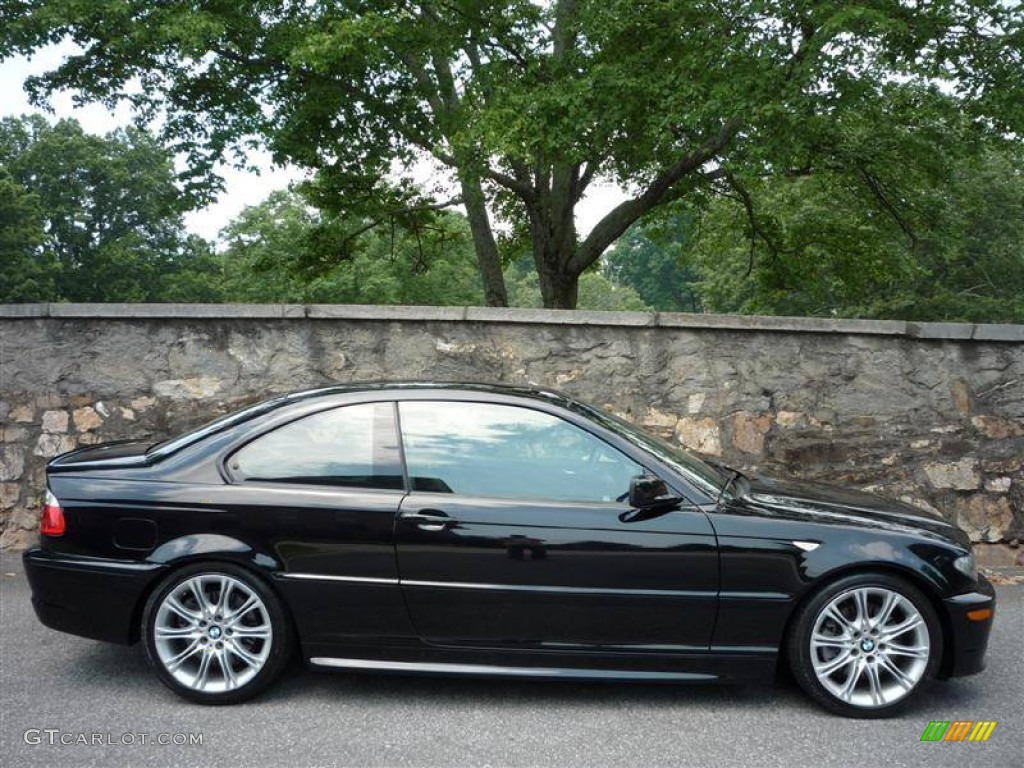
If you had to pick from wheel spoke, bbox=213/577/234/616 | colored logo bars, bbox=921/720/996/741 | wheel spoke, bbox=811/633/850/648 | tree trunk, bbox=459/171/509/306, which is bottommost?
colored logo bars, bbox=921/720/996/741

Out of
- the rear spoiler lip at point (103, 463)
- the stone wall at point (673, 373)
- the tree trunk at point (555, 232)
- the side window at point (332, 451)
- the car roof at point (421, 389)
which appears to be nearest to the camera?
the side window at point (332, 451)

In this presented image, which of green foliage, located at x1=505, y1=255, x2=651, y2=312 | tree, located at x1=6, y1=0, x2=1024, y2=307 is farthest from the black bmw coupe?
green foliage, located at x1=505, y1=255, x2=651, y2=312

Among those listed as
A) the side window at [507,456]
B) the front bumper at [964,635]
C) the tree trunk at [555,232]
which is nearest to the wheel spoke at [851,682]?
the front bumper at [964,635]

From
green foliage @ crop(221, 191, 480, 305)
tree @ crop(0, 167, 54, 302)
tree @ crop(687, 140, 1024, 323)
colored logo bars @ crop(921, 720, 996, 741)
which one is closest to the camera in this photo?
colored logo bars @ crop(921, 720, 996, 741)

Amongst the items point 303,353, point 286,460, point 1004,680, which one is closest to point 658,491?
point 286,460

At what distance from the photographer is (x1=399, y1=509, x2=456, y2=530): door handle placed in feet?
12.2

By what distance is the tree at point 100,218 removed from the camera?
147ft

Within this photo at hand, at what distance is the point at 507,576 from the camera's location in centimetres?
368

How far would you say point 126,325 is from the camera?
6.51 meters

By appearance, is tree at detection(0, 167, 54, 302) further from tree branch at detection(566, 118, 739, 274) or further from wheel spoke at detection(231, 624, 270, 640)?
wheel spoke at detection(231, 624, 270, 640)

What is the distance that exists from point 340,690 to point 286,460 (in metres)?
1.05

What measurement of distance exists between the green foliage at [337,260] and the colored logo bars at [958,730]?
15631 millimetres

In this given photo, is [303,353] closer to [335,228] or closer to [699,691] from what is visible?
[699,691]

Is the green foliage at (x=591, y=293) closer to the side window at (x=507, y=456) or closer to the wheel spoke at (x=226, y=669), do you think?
the side window at (x=507, y=456)
